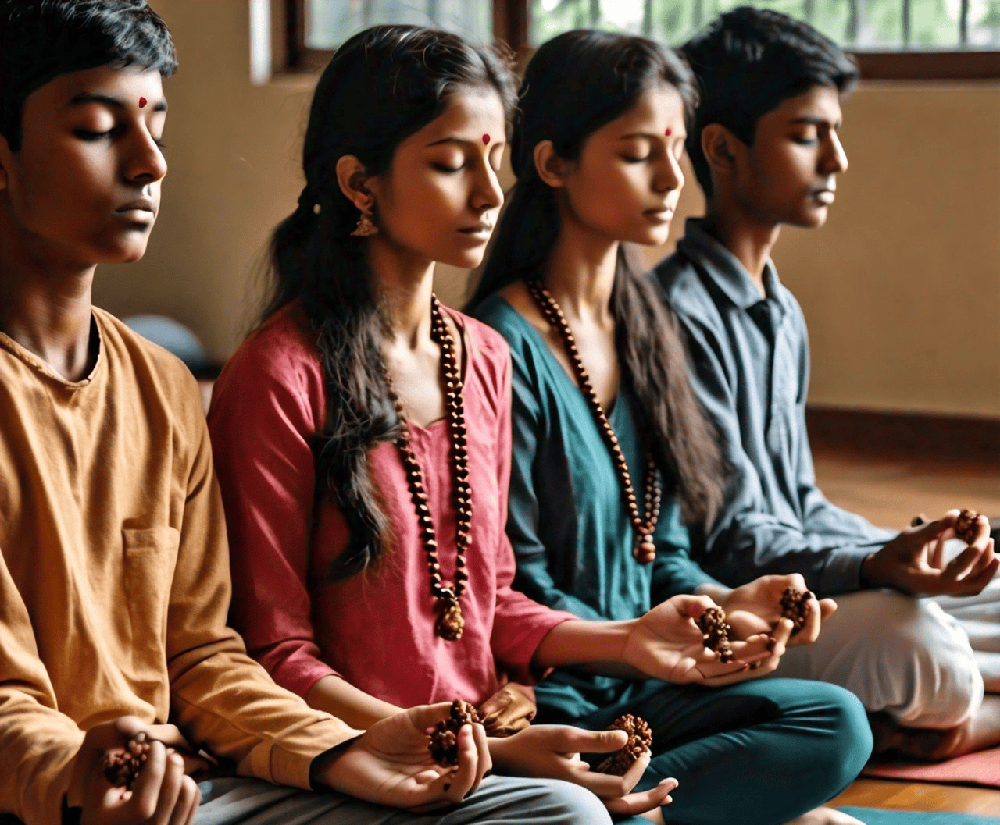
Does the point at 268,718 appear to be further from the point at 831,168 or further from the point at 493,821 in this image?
the point at 831,168

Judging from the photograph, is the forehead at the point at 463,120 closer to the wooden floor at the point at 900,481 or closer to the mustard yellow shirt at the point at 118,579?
the mustard yellow shirt at the point at 118,579

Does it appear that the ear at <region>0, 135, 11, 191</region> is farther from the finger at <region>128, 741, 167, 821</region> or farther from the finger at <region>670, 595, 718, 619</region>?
the finger at <region>670, 595, 718, 619</region>

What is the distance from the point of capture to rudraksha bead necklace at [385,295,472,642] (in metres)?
1.63

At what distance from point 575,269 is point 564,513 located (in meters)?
0.33

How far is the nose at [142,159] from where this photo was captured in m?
1.35

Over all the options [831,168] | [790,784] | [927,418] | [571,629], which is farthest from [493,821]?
[927,418]

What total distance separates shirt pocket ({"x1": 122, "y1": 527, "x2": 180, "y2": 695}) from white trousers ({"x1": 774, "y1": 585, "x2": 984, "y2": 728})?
1.10 meters

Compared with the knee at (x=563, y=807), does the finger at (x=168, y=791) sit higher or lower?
higher

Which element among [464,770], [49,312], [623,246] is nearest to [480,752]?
[464,770]

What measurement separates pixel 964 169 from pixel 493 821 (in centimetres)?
411

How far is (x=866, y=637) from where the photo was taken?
220 centimetres

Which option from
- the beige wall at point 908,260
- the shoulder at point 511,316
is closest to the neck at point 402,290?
the shoulder at point 511,316

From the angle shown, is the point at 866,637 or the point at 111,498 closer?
the point at 111,498

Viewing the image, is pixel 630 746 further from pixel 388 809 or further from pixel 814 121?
pixel 814 121
